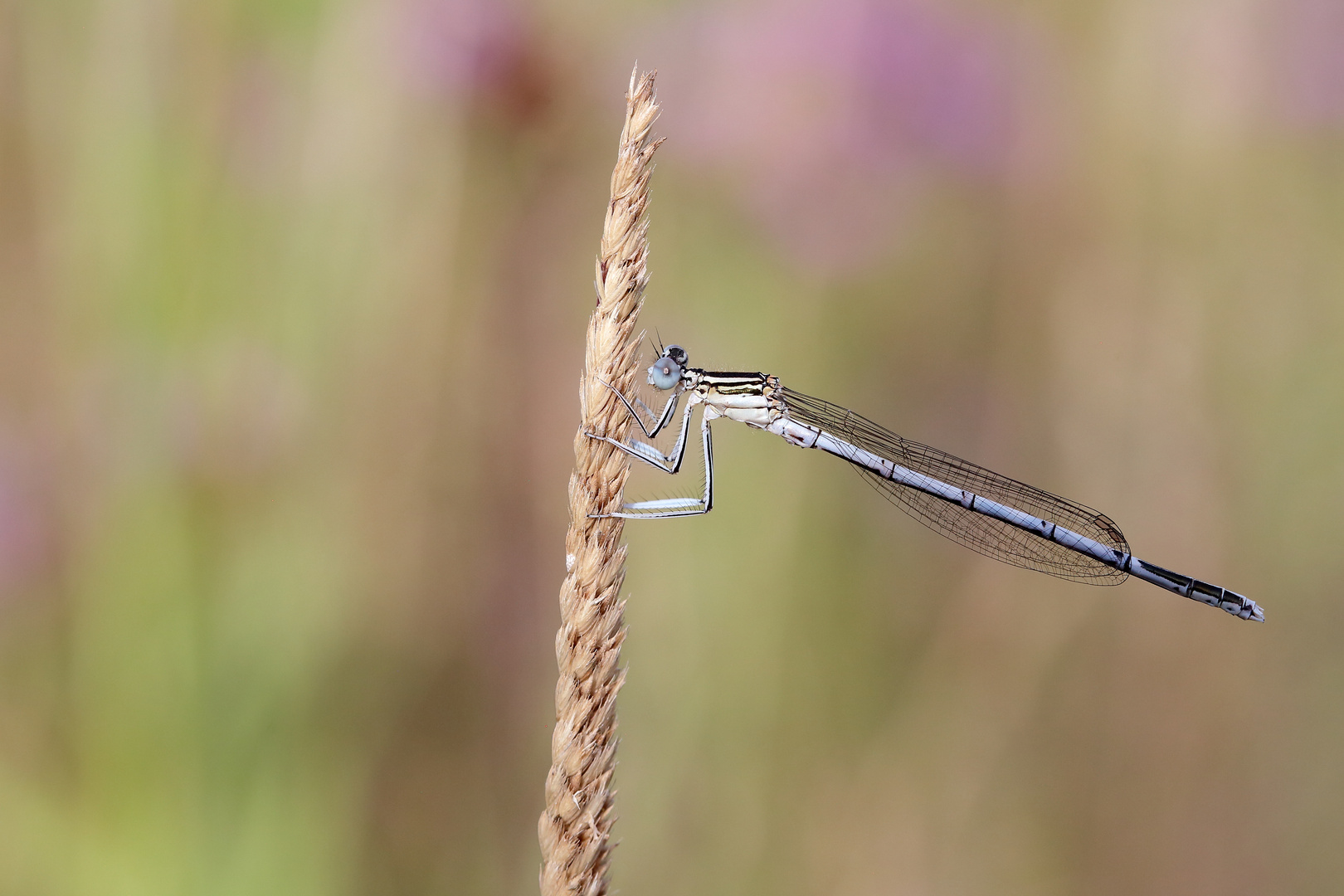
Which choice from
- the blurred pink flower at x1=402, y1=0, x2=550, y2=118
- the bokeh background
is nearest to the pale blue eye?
the bokeh background

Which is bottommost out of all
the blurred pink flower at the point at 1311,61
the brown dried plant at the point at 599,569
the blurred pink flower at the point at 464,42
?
the brown dried plant at the point at 599,569

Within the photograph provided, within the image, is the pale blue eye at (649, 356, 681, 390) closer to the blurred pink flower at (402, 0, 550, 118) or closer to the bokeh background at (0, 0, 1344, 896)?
the bokeh background at (0, 0, 1344, 896)

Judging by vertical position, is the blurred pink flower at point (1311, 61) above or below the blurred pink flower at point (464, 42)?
above

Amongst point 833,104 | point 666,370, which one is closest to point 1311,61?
point 833,104

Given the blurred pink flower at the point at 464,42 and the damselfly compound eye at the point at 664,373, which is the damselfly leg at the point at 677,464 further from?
the blurred pink flower at the point at 464,42

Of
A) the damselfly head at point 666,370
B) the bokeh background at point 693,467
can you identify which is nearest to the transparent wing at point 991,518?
the bokeh background at point 693,467

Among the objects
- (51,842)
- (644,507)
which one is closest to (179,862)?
(51,842)
